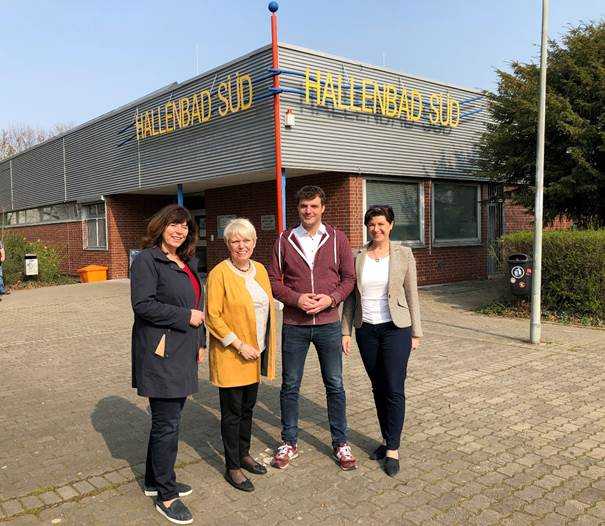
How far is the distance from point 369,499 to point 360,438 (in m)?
1.01

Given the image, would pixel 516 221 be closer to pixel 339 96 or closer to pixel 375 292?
pixel 339 96

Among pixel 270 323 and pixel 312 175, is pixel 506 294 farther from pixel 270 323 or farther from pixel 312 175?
pixel 270 323

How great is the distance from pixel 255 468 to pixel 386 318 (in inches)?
52.0

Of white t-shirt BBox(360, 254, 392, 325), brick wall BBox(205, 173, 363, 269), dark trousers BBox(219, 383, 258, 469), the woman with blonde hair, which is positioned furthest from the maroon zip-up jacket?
brick wall BBox(205, 173, 363, 269)

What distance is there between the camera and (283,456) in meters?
3.96

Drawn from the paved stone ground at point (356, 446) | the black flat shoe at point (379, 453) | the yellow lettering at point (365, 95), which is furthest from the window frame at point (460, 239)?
the black flat shoe at point (379, 453)

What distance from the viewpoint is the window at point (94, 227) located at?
20078 mm

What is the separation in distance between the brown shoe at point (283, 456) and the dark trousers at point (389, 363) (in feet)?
2.14

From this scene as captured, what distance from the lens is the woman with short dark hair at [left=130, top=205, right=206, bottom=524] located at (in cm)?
326

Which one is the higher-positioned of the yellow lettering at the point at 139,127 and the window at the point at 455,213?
the yellow lettering at the point at 139,127

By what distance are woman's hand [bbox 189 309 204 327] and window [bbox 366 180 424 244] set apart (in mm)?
10607

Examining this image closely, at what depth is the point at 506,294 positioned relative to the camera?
10961 millimetres

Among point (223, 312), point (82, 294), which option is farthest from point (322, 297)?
point (82, 294)

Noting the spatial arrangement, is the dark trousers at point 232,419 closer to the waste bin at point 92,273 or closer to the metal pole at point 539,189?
the metal pole at point 539,189
